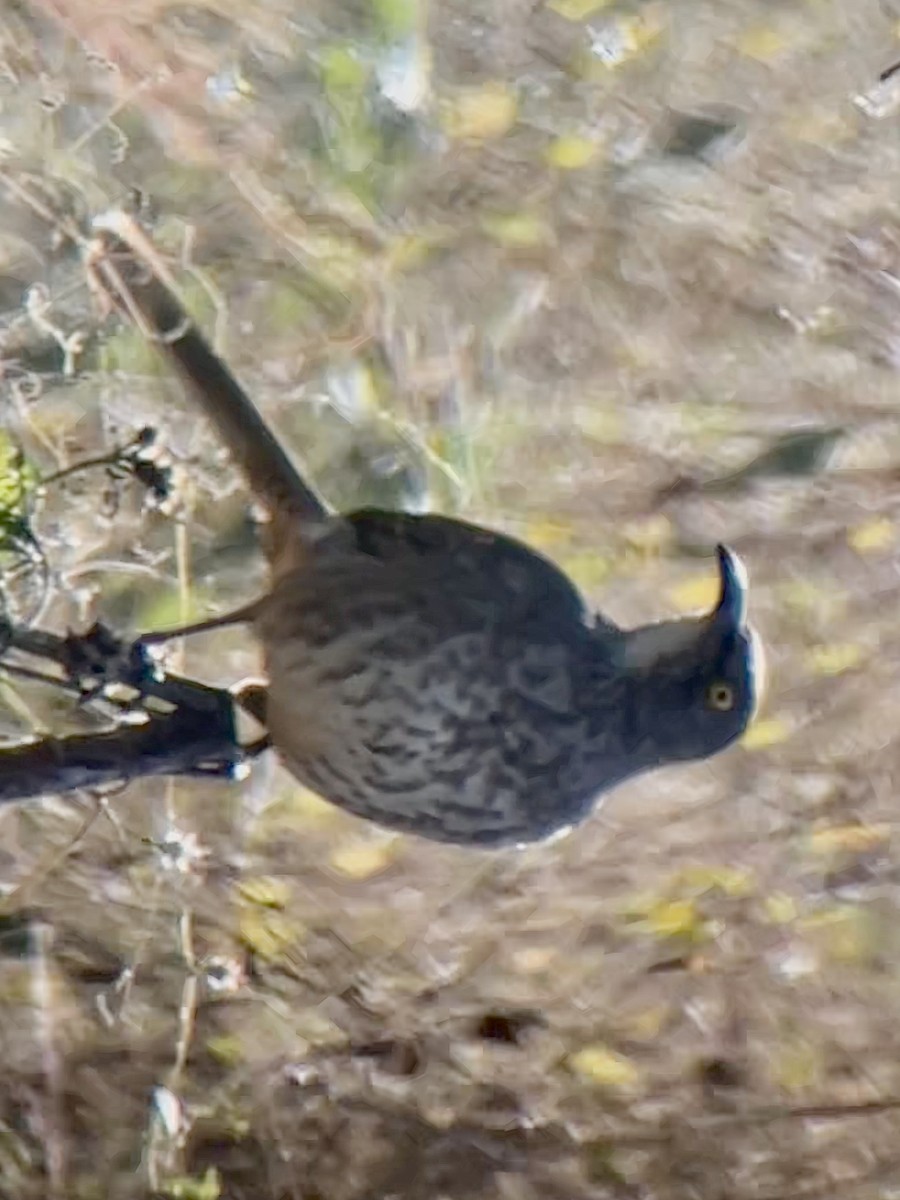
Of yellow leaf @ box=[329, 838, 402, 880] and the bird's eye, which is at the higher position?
the bird's eye

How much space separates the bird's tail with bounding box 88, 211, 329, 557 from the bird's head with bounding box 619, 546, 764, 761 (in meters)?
0.45

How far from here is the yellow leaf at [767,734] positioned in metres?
3.02

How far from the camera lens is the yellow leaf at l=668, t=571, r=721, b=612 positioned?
2.87 m

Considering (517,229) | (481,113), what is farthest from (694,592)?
(481,113)

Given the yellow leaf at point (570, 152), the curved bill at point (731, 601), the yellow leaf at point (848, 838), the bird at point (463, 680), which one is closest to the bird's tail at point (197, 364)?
the bird at point (463, 680)

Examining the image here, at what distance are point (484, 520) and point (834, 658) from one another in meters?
0.69

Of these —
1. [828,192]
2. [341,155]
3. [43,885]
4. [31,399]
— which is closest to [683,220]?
[828,192]

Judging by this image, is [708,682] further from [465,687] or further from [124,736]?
[124,736]

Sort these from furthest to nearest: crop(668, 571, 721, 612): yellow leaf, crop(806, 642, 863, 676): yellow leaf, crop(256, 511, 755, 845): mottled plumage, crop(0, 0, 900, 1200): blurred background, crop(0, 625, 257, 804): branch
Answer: crop(806, 642, 863, 676): yellow leaf → crop(668, 571, 721, 612): yellow leaf → crop(0, 0, 900, 1200): blurred background → crop(256, 511, 755, 845): mottled plumage → crop(0, 625, 257, 804): branch

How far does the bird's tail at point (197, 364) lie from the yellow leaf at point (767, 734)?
3.43ft

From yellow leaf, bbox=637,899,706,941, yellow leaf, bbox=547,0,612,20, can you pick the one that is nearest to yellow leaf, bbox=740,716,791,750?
yellow leaf, bbox=637,899,706,941

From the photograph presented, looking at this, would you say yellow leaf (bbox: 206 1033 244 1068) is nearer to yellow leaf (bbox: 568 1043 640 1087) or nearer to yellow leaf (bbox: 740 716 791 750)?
yellow leaf (bbox: 568 1043 640 1087)

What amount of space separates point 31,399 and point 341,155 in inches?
22.1

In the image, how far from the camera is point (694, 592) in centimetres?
288
